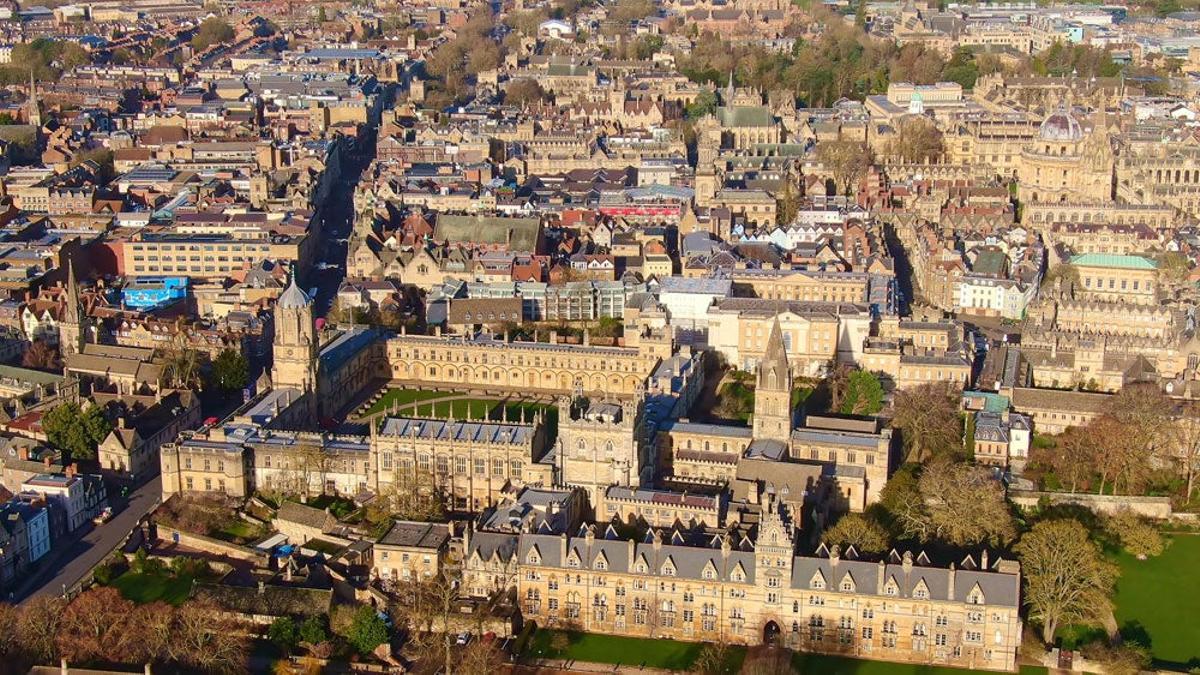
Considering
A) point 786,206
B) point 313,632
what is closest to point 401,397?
point 313,632

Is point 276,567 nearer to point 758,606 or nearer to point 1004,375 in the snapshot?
A: point 758,606

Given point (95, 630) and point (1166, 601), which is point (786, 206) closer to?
point (1166, 601)

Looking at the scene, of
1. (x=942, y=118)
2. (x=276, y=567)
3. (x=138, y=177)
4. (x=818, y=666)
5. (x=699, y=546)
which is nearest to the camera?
(x=818, y=666)

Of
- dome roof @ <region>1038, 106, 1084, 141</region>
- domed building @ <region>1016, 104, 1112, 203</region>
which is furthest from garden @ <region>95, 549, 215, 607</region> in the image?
dome roof @ <region>1038, 106, 1084, 141</region>

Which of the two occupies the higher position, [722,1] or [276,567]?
[722,1]

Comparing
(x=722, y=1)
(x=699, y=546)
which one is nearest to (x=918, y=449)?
(x=699, y=546)

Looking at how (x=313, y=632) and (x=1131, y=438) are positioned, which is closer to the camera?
(x=313, y=632)
